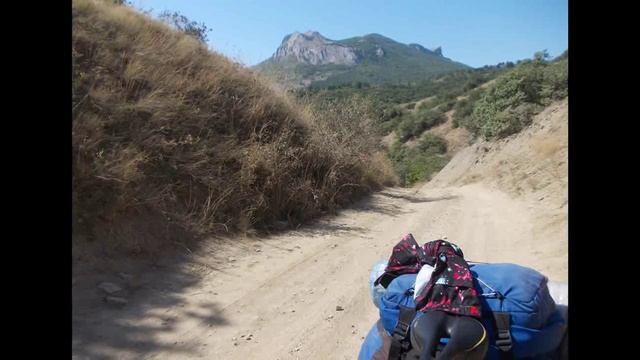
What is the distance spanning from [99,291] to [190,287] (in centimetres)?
80

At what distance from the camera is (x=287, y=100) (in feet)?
31.0

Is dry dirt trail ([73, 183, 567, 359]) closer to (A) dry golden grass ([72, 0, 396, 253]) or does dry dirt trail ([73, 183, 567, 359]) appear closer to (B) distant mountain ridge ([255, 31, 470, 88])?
(A) dry golden grass ([72, 0, 396, 253])

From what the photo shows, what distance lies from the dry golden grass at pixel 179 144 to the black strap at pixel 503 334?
3.72m

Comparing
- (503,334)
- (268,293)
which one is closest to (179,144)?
(268,293)

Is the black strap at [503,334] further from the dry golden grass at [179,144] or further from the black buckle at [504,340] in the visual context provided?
the dry golden grass at [179,144]

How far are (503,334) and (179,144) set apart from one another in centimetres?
505

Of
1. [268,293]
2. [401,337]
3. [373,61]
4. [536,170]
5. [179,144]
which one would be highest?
[373,61]

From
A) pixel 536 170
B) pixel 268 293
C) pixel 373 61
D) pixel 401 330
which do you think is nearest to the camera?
pixel 401 330

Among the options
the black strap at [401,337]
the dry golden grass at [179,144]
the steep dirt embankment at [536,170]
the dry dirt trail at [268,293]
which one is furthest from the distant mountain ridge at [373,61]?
the black strap at [401,337]

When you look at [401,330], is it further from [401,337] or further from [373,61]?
[373,61]

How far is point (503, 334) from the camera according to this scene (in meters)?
2.54

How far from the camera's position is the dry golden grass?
17.6 ft

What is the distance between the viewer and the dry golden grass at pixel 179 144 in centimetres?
536
